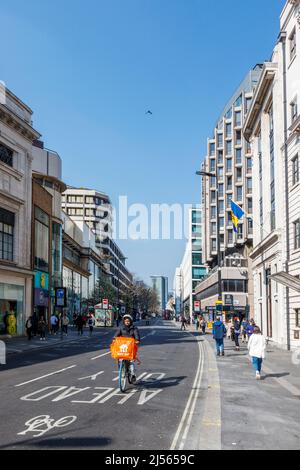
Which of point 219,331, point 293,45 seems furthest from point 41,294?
point 293,45

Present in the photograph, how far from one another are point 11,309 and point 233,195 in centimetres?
5784

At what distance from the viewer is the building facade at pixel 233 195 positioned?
253 ft

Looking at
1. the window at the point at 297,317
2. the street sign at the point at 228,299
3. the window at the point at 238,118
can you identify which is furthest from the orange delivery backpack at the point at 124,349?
the window at the point at 238,118

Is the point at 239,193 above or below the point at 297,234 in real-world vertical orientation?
above

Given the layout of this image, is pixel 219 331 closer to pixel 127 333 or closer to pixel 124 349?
pixel 127 333

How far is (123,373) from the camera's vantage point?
1288cm

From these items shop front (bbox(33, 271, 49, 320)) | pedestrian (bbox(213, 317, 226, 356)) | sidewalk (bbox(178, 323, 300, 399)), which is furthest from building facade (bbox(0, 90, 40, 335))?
sidewalk (bbox(178, 323, 300, 399))

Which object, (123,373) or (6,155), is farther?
(6,155)

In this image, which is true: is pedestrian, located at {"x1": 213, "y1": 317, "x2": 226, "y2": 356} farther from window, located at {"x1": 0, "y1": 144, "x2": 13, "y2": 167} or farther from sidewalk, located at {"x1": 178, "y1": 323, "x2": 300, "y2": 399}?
window, located at {"x1": 0, "y1": 144, "x2": 13, "y2": 167}

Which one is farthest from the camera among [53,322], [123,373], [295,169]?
[53,322]

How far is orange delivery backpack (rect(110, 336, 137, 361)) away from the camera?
1294 centimetres

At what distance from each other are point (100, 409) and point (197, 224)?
137 meters

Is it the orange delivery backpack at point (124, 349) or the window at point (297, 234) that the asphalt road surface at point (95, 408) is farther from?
the window at point (297, 234)
